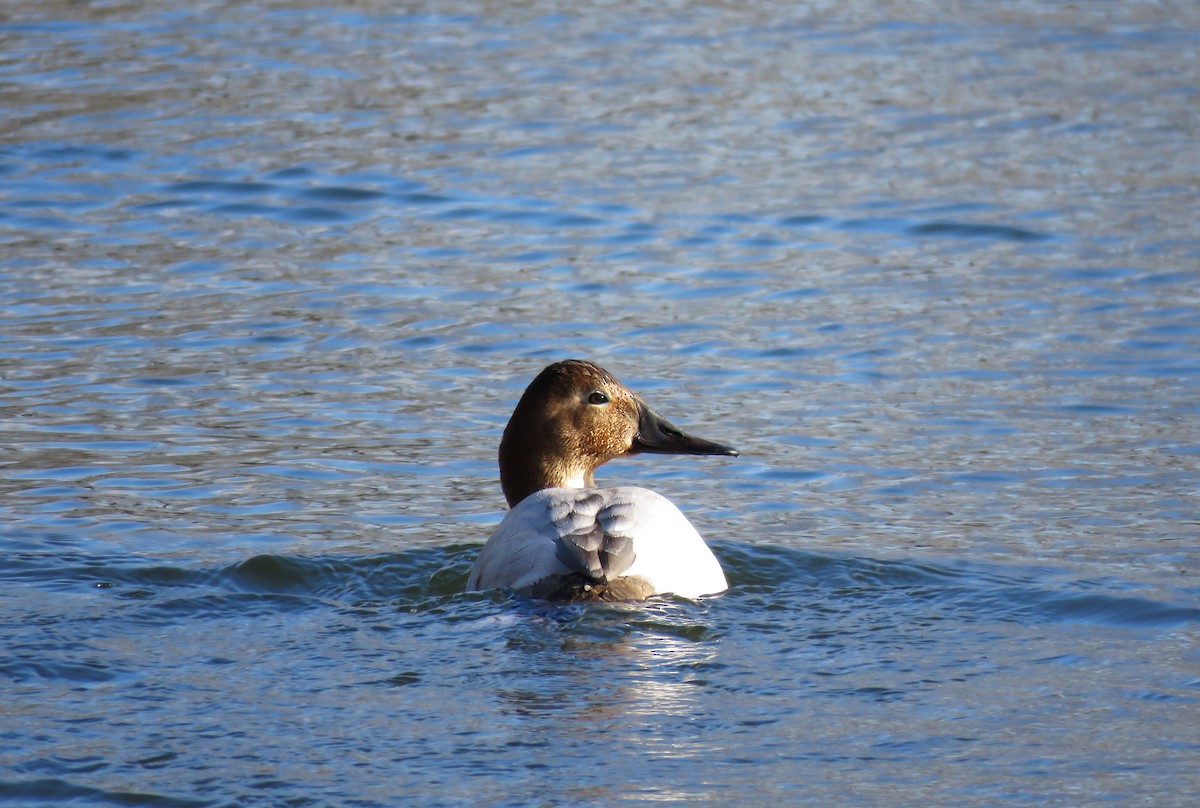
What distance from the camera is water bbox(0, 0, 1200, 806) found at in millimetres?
5621

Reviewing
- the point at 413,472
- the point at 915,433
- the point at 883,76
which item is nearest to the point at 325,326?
the point at 413,472

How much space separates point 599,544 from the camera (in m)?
6.60

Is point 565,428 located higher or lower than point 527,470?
higher

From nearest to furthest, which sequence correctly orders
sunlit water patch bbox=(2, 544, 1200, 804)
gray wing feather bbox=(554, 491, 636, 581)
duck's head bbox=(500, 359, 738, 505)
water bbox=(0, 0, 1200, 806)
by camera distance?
sunlit water patch bbox=(2, 544, 1200, 804)
water bbox=(0, 0, 1200, 806)
gray wing feather bbox=(554, 491, 636, 581)
duck's head bbox=(500, 359, 738, 505)

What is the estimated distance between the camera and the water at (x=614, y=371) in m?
5.62

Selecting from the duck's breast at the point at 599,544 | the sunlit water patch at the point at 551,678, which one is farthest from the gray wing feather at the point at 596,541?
the sunlit water patch at the point at 551,678

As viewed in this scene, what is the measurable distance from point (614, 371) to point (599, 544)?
12.0ft

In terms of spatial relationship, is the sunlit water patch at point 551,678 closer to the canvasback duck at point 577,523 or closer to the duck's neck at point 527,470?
the canvasback duck at point 577,523

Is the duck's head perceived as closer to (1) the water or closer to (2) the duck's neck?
(2) the duck's neck

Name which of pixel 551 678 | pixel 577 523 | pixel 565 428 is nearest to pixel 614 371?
pixel 565 428

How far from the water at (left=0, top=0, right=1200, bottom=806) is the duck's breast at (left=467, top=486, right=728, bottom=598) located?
0.13m

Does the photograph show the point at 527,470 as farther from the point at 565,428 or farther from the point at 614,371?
the point at 614,371

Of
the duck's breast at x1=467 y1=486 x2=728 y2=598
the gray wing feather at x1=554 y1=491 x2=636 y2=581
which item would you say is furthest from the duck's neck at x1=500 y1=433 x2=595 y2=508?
the gray wing feather at x1=554 y1=491 x2=636 y2=581

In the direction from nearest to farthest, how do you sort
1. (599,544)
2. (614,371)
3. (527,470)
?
(599,544)
(527,470)
(614,371)
